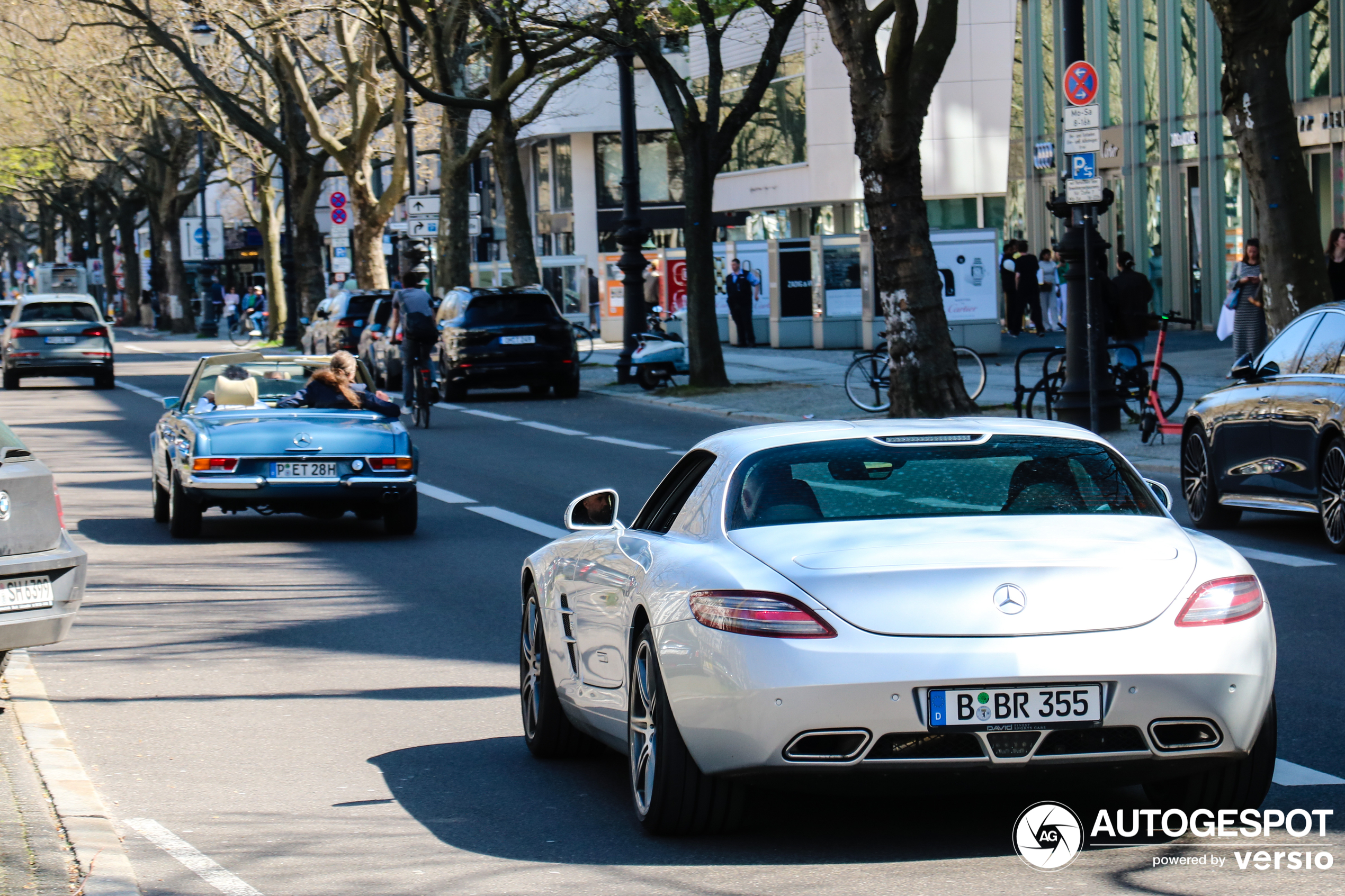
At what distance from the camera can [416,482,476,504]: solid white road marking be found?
57.4 ft

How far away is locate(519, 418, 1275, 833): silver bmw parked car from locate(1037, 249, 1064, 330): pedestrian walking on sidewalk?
37196 millimetres

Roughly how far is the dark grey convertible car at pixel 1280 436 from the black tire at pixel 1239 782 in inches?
277

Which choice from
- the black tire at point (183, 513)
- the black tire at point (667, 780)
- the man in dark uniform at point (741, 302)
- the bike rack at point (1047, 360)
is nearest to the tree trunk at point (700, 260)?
the bike rack at point (1047, 360)

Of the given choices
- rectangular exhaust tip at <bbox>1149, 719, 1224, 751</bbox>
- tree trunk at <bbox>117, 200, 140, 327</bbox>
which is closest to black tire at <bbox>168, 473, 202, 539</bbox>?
rectangular exhaust tip at <bbox>1149, 719, 1224, 751</bbox>

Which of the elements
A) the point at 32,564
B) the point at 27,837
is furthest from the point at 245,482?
the point at 27,837

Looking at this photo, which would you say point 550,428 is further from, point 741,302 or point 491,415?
point 741,302

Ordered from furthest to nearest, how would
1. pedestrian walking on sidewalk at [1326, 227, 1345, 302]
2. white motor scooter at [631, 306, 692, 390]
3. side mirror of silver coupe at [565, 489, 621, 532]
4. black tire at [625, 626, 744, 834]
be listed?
white motor scooter at [631, 306, 692, 390], pedestrian walking on sidewalk at [1326, 227, 1345, 302], side mirror of silver coupe at [565, 489, 621, 532], black tire at [625, 626, 744, 834]

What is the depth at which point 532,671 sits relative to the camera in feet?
24.7

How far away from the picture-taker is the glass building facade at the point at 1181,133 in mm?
35469

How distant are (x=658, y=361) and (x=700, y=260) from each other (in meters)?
2.49

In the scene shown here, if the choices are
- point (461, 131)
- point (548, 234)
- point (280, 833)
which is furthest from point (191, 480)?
point (548, 234)

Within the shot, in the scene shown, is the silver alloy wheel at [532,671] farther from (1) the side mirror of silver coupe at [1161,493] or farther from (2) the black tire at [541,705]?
(1) the side mirror of silver coupe at [1161,493]

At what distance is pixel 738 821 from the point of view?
5.79 meters

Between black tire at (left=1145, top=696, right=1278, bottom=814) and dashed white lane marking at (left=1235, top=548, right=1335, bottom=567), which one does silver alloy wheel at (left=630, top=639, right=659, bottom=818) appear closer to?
black tire at (left=1145, top=696, right=1278, bottom=814)
